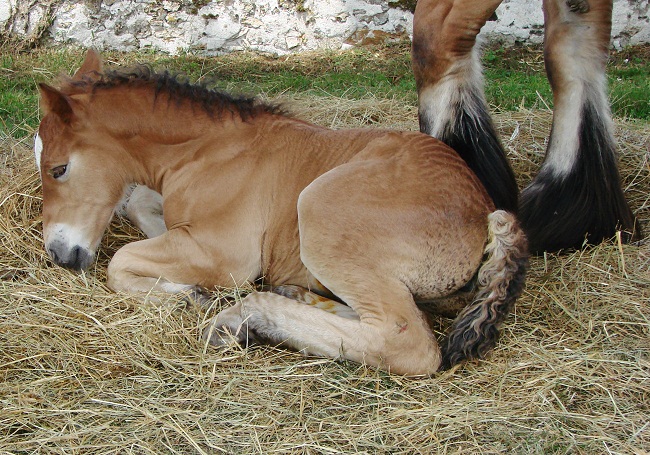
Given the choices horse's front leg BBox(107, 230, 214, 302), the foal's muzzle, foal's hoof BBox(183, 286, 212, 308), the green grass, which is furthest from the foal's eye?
the green grass

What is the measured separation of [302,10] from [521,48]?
236cm

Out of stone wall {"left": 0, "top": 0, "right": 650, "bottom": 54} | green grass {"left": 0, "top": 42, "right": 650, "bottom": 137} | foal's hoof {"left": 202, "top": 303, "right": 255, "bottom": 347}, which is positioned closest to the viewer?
foal's hoof {"left": 202, "top": 303, "right": 255, "bottom": 347}

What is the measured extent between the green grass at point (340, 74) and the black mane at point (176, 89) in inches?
91.9

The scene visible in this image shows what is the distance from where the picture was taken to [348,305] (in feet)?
10.0

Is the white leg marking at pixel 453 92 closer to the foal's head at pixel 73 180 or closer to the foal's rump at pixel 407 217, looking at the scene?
the foal's rump at pixel 407 217

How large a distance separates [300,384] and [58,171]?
5.08 ft

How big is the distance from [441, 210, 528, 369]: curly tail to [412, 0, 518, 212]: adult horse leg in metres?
0.69

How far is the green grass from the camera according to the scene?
592cm

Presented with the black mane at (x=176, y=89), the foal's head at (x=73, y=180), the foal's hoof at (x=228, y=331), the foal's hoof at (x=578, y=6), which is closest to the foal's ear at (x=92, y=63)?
the black mane at (x=176, y=89)

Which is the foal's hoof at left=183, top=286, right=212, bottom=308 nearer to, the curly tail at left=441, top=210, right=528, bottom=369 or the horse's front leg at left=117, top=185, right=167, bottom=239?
the horse's front leg at left=117, top=185, right=167, bottom=239

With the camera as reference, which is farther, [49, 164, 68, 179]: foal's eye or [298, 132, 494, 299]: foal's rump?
[49, 164, 68, 179]: foal's eye

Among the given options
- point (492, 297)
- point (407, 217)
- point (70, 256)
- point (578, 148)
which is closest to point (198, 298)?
point (70, 256)

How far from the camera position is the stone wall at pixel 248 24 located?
24.1 feet

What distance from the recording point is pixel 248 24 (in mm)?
7500
